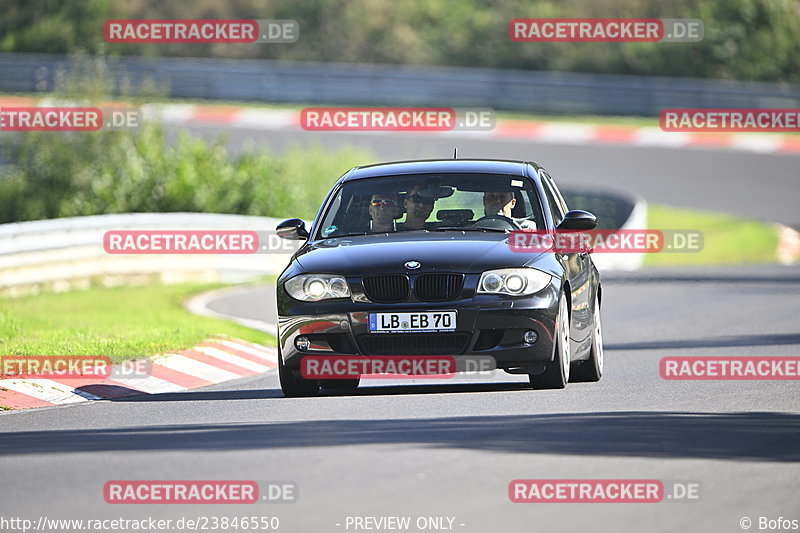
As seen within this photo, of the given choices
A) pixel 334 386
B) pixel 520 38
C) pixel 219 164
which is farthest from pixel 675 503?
pixel 520 38

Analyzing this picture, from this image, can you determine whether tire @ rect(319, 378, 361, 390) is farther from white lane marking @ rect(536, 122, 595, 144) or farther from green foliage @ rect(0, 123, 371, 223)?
white lane marking @ rect(536, 122, 595, 144)

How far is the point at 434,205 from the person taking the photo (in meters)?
11.9

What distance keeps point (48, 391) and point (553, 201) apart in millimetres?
3972

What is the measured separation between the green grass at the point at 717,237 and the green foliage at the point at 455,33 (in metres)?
14.3

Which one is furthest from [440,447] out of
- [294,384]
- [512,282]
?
[294,384]

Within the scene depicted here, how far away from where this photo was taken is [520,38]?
4672 centimetres

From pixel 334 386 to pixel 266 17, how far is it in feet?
135

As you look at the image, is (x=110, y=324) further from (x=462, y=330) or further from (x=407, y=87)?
(x=407, y=87)

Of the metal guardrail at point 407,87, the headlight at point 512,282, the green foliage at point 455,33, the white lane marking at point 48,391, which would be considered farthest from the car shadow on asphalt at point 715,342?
the green foliage at point 455,33

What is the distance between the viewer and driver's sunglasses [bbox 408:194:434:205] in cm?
1186

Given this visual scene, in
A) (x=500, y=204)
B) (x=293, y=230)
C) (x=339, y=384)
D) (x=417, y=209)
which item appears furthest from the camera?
(x=293, y=230)

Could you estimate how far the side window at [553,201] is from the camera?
1233cm

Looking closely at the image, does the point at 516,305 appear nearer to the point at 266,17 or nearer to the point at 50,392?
the point at 50,392

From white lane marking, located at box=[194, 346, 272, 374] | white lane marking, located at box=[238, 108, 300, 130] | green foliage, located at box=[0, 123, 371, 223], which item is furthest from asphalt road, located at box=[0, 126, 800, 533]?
white lane marking, located at box=[238, 108, 300, 130]
